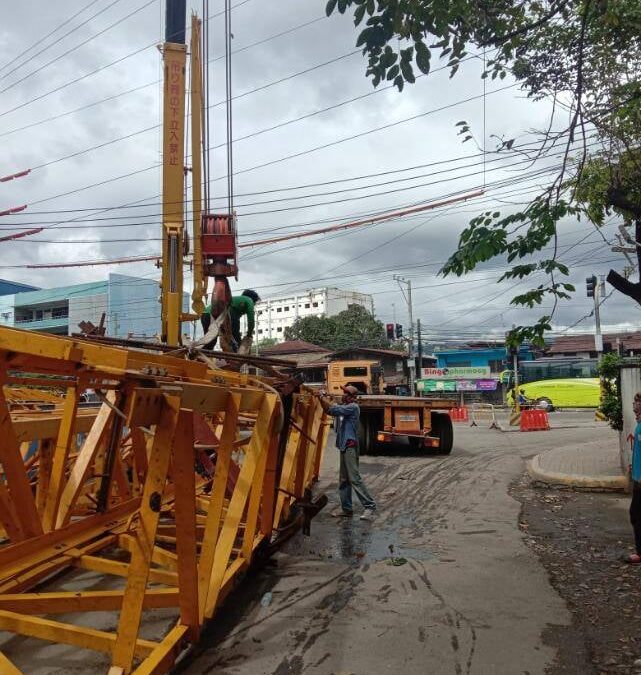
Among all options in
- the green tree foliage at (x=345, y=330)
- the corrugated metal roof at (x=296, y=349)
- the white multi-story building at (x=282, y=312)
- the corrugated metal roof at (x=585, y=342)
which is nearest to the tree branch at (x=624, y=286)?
the corrugated metal roof at (x=296, y=349)

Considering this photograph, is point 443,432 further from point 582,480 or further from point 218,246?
point 218,246

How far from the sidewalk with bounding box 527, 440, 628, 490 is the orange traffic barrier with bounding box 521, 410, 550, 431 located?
7789mm

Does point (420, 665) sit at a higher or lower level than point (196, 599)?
Answer: lower

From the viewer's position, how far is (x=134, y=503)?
665 centimetres

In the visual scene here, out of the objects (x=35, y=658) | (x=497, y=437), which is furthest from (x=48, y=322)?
(x=35, y=658)

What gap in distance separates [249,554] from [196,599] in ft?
4.13

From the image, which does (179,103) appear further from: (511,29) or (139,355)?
(139,355)

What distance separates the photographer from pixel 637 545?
6121mm

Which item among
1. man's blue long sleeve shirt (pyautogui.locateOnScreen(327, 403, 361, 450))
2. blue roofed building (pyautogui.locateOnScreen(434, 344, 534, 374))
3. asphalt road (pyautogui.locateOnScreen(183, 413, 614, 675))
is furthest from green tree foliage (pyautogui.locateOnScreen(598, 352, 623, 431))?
blue roofed building (pyautogui.locateOnScreen(434, 344, 534, 374))

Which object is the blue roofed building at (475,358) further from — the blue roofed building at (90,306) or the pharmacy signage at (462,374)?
the blue roofed building at (90,306)

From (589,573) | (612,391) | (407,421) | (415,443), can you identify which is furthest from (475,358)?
(589,573)

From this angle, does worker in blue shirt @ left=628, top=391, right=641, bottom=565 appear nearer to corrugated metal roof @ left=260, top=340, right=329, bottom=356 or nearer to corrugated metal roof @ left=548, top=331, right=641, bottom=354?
corrugated metal roof @ left=260, top=340, right=329, bottom=356

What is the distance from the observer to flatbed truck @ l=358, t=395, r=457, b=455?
48.0ft

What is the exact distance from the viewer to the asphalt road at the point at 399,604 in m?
3.97
